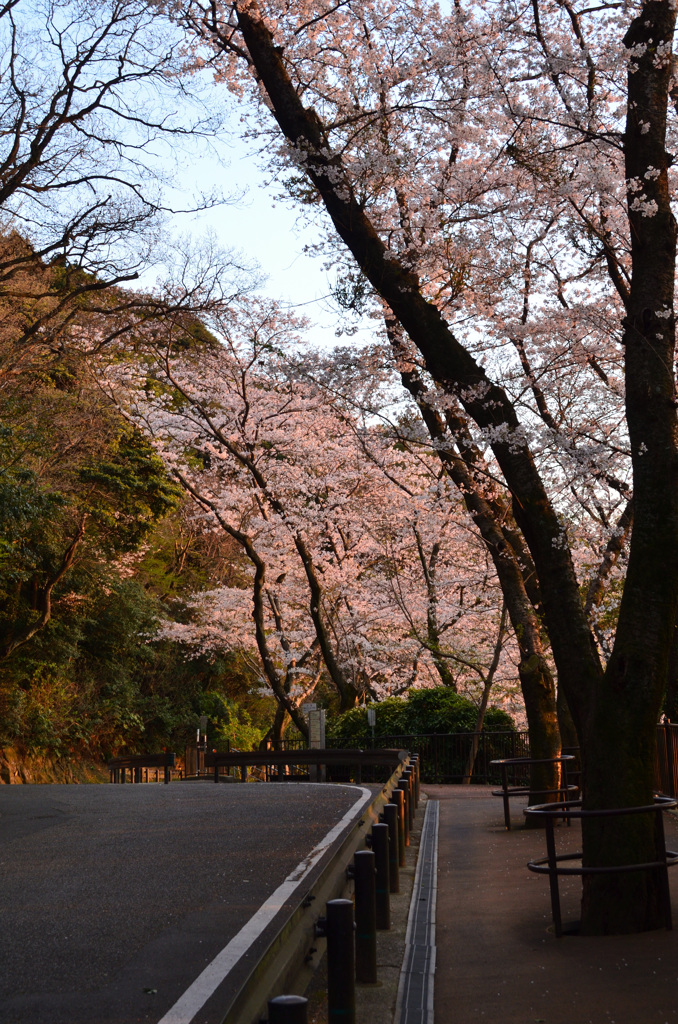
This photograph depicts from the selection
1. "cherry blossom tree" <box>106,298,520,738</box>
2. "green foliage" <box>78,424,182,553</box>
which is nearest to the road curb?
"cherry blossom tree" <box>106,298,520,738</box>

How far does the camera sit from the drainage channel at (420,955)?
499 cm

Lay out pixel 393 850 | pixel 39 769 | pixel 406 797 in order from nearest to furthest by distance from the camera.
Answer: pixel 393 850
pixel 406 797
pixel 39 769

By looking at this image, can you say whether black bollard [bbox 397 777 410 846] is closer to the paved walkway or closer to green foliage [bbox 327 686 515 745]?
the paved walkway

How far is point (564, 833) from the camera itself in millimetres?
11523

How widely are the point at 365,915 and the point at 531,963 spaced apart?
4.26 feet

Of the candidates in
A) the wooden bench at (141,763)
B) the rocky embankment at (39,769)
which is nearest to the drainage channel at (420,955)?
the wooden bench at (141,763)

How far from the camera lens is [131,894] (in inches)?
292

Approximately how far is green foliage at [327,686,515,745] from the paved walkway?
15.6 m

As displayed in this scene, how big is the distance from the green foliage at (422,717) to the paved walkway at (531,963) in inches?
616

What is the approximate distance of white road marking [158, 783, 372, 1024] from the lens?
462cm

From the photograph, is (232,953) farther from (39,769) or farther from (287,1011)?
(39,769)

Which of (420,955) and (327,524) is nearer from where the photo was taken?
(420,955)

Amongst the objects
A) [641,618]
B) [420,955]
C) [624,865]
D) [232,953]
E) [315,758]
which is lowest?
[420,955]

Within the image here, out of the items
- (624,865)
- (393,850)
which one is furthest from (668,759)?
(624,865)
